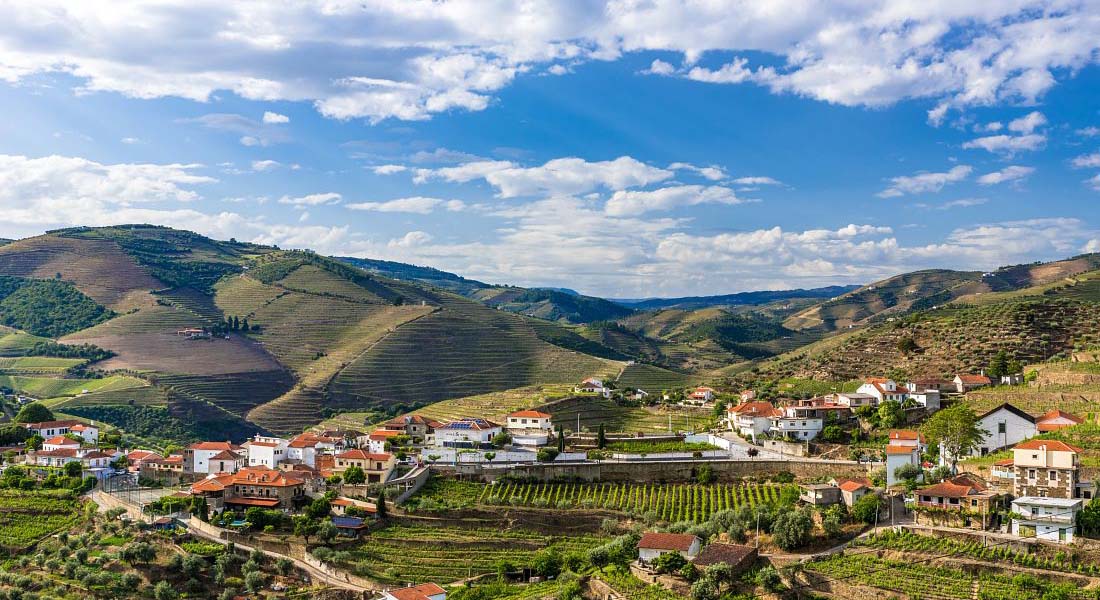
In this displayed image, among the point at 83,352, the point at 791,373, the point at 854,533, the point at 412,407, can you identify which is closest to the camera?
→ the point at 854,533

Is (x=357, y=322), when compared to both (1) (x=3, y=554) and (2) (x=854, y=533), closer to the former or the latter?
(1) (x=3, y=554)

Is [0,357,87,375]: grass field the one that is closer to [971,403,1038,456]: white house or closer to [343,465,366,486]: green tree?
[343,465,366,486]: green tree

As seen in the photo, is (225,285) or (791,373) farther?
(225,285)

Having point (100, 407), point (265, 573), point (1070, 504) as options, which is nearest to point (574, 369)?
point (100, 407)

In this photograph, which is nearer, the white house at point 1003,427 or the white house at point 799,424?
the white house at point 1003,427

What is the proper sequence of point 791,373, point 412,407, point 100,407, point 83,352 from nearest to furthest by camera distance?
point 791,373, point 100,407, point 412,407, point 83,352

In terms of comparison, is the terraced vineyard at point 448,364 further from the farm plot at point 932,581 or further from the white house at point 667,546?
the farm plot at point 932,581

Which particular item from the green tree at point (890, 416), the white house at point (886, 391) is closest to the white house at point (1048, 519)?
the green tree at point (890, 416)
